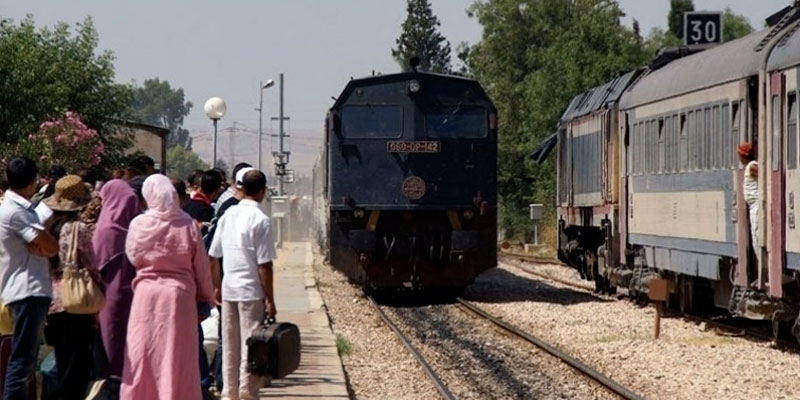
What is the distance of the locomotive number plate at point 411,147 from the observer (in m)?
25.4

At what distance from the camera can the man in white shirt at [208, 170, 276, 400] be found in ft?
36.2

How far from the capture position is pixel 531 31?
7706 cm

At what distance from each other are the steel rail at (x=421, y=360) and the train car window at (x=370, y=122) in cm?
264

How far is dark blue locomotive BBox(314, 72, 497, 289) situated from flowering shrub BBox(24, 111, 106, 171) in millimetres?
3817

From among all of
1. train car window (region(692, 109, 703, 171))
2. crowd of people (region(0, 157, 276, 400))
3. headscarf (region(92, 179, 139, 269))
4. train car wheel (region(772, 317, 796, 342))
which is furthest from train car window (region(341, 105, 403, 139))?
headscarf (region(92, 179, 139, 269))

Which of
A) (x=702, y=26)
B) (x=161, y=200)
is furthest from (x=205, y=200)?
(x=702, y=26)

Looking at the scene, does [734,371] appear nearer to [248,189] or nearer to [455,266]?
[248,189]

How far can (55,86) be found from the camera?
26531 mm

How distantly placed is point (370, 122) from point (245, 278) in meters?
14.5

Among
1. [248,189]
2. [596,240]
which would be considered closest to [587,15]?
[596,240]

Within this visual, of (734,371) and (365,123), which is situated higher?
(365,123)

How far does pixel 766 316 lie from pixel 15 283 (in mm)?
8849

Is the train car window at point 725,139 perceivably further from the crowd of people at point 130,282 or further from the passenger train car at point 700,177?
the crowd of people at point 130,282

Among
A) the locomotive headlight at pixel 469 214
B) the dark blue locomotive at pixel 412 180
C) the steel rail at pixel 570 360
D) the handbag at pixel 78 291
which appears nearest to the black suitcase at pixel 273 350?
the handbag at pixel 78 291
